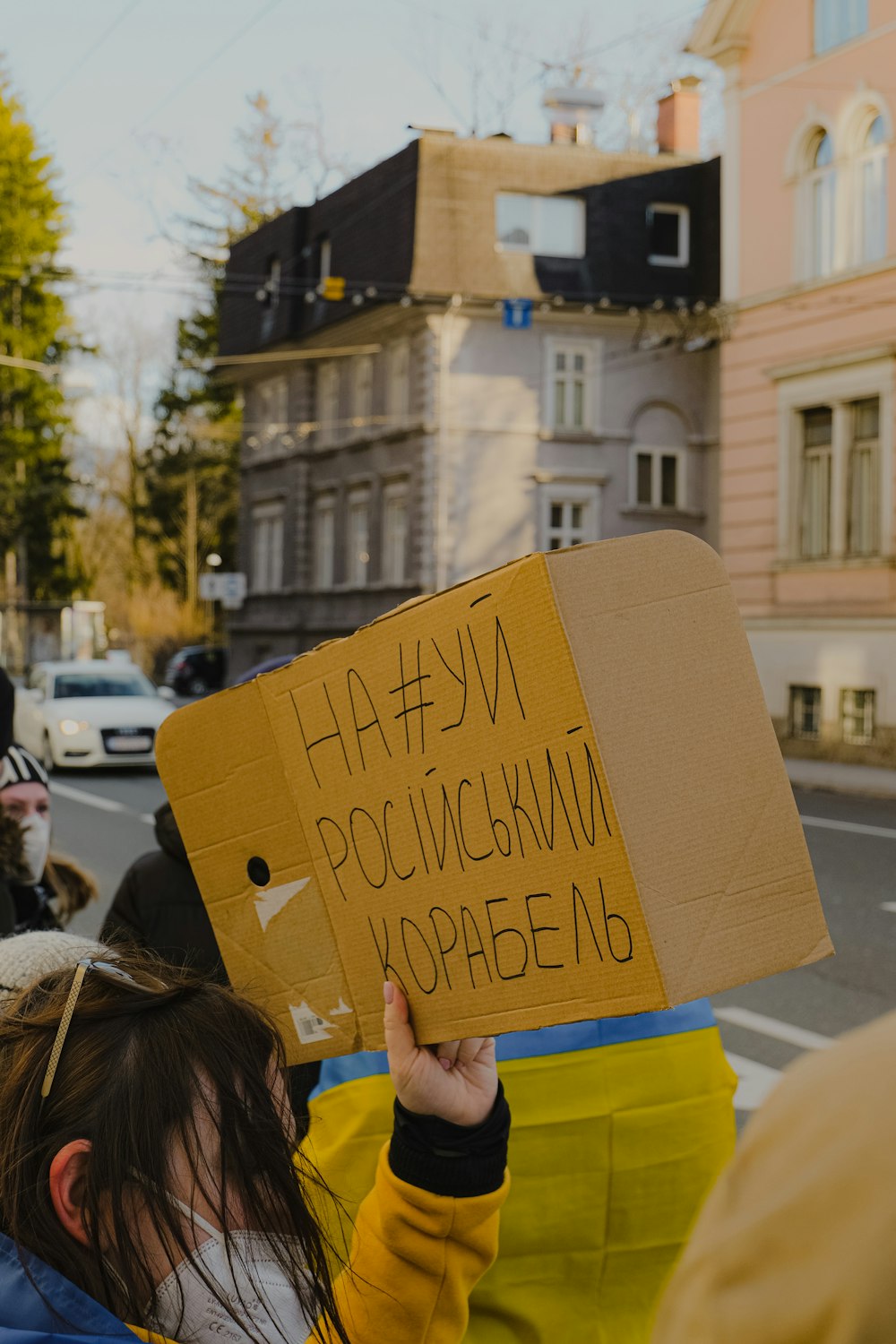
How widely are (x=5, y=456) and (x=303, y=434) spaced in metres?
21.6

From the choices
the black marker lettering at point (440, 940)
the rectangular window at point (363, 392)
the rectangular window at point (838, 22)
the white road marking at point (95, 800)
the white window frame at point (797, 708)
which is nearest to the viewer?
the black marker lettering at point (440, 940)

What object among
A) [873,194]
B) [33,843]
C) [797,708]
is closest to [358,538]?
[797,708]

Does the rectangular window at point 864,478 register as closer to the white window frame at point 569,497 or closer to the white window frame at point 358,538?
the white window frame at point 569,497

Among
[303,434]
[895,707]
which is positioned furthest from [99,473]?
[895,707]

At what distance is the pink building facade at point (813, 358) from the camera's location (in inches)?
867

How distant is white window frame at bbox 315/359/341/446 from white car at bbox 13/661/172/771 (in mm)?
15662

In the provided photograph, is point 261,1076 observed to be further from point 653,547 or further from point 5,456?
point 5,456

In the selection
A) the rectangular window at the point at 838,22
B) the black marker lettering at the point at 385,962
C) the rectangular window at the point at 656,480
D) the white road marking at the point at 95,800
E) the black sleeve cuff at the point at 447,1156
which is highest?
the rectangular window at the point at 838,22

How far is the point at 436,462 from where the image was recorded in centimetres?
3122

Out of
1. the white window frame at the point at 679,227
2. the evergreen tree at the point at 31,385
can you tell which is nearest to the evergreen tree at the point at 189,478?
the evergreen tree at the point at 31,385

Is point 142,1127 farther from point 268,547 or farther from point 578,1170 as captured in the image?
point 268,547

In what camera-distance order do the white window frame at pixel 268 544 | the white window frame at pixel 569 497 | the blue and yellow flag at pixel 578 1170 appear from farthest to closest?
the white window frame at pixel 268 544, the white window frame at pixel 569 497, the blue and yellow flag at pixel 578 1170

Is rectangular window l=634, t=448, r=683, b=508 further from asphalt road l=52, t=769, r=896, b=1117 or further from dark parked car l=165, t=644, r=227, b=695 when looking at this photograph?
dark parked car l=165, t=644, r=227, b=695

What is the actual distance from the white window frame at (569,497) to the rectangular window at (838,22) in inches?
415
